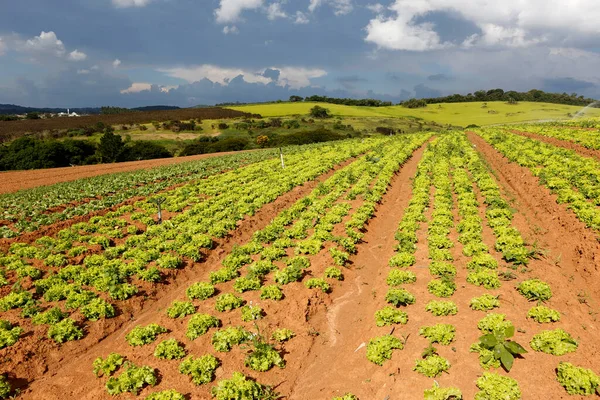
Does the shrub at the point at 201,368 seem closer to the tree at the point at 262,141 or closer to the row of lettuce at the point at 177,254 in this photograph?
the row of lettuce at the point at 177,254

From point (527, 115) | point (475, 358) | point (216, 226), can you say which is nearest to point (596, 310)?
point (475, 358)

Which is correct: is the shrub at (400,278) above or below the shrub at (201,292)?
above

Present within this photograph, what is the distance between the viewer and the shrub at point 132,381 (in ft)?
28.7

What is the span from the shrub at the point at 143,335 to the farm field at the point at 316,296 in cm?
5

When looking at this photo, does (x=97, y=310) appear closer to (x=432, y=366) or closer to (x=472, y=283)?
(x=432, y=366)

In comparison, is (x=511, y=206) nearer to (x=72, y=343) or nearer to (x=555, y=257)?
(x=555, y=257)

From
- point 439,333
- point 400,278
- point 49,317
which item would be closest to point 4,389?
point 49,317

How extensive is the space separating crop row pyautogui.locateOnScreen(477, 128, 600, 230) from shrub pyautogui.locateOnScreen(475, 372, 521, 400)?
11669 millimetres

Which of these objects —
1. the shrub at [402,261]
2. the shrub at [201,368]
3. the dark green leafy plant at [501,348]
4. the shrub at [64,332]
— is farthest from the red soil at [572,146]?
the shrub at [64,332]

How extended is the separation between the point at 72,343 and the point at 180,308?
331cm

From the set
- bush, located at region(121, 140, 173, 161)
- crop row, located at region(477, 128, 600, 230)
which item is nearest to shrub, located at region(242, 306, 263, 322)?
crop row, located at region(477, 128, 600, 230)

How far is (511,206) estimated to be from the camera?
19.7 metres

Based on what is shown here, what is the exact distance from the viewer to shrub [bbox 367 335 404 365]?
370 inches

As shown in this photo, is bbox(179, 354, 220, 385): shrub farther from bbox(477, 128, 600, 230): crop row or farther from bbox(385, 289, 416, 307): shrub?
bbox(477, 128, 600, 230): crop row
